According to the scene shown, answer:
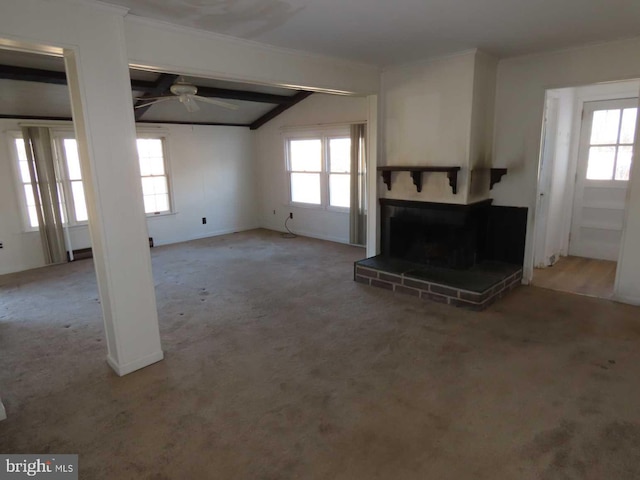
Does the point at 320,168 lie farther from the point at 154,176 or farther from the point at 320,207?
the point at 154,176

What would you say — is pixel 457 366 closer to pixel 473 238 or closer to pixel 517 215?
pixel 473 238

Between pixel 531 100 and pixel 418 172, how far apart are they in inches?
53.1

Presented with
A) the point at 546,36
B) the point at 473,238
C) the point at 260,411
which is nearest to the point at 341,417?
the point at 260,411

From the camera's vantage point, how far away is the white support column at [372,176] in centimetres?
475

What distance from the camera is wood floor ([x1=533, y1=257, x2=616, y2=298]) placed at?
4.24 meters

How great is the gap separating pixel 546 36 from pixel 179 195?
5812mm

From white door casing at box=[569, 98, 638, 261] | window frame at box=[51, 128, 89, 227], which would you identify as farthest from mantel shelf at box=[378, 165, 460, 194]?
window frame at box=[51, 128, 89, 227]

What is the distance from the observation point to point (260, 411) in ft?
7.83

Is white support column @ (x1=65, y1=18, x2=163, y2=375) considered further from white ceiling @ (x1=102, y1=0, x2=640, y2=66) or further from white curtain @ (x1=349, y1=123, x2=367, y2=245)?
white curtain @ (x1=349, y1=123, x2=367, y2=245)

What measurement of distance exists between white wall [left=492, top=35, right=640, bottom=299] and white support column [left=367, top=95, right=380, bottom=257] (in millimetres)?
1345

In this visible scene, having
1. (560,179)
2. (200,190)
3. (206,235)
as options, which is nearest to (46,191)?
(200,190)

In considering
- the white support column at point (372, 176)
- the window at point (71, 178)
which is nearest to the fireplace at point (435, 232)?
the white support column at point (372, 176)

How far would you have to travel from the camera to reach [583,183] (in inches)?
206

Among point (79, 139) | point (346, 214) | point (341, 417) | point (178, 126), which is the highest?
point (178, 126)
